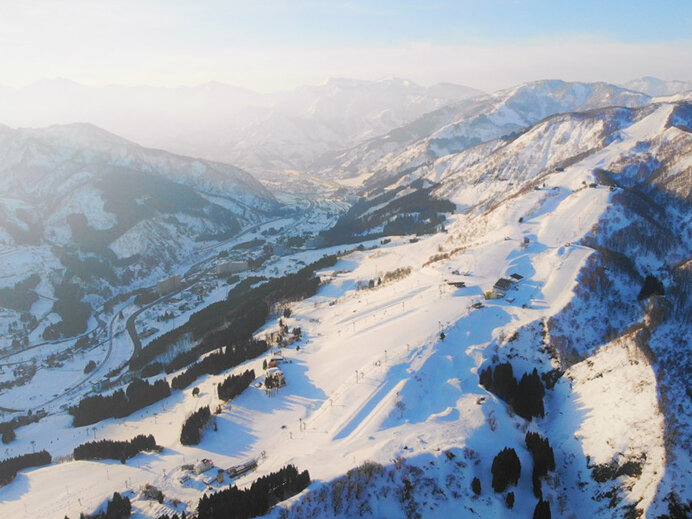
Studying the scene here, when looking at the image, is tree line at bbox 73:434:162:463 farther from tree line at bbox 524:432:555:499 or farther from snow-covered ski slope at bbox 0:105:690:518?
tree line at bbox 524:432:555:499

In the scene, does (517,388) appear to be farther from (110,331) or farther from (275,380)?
(110,331)

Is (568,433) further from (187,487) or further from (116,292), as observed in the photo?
(116,292)

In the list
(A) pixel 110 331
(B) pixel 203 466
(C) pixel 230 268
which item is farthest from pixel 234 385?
(C) pixel 230 268

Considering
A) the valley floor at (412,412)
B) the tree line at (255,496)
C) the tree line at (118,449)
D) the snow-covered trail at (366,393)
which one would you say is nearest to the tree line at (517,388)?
the valley floor at (412,412)

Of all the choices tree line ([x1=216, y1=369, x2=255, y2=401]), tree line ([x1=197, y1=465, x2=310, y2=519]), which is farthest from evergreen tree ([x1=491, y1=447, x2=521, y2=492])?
tree line ([x1=216, y1=369, x2=255, y2=401])

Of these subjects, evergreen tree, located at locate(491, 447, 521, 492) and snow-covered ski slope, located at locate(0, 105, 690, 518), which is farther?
evergreen tree, located at locate(491, 447, 521, 492)

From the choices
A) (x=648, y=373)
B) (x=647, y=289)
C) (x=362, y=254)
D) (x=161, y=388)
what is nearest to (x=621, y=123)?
(x=362, y=254)
